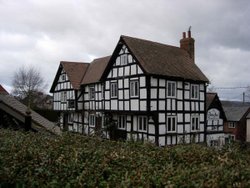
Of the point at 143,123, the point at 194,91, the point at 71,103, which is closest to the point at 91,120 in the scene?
the point at 71,103

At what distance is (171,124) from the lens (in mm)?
24203

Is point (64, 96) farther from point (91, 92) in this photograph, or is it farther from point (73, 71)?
point (91, 92)

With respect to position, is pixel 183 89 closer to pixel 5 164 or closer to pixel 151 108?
pixel 151 108

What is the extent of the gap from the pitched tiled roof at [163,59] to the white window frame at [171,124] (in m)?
3.20

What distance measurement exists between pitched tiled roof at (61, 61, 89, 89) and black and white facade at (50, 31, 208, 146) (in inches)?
156

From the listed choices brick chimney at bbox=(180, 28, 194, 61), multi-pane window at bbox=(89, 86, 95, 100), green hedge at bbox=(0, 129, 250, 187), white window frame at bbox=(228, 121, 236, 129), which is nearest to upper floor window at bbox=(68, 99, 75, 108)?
multi-pane window at bbox=(89, 86, 95, 100)

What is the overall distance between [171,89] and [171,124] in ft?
8.64

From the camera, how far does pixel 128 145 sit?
18.2 feet

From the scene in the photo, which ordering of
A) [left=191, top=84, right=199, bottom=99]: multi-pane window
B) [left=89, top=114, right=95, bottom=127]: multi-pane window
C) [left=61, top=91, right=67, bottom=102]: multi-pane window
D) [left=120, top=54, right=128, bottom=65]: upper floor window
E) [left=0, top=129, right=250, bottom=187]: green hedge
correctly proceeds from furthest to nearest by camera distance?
[left=61, top=91, right=67, bottom=102]: multi-pane window
[left=89, top=114, right=95, bottom=127]: multi-pane window
[left=191, top=84, right=199, bottom=99]: multi-pane window
[left=120, top=54, right=128, bottom=65]: upper floor window
[left=0, top=129, right=250, bottom=187]: green hedge

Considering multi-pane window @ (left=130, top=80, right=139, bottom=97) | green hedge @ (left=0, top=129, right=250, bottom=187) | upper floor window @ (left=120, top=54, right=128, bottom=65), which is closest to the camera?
green hedge @ (left=0, top=129, right=250, bottom=187)

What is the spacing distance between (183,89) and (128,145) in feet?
66.3

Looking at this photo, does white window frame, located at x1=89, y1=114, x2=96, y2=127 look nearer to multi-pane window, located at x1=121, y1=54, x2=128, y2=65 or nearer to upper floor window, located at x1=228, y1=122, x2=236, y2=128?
multi-pane window, located at x1=121, y1=54, x2=128, y2=65

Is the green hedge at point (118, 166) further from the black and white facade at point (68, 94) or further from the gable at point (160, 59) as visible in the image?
the black and white facade at point (68, 94)

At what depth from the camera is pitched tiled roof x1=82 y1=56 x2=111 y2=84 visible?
30797 millimetres
